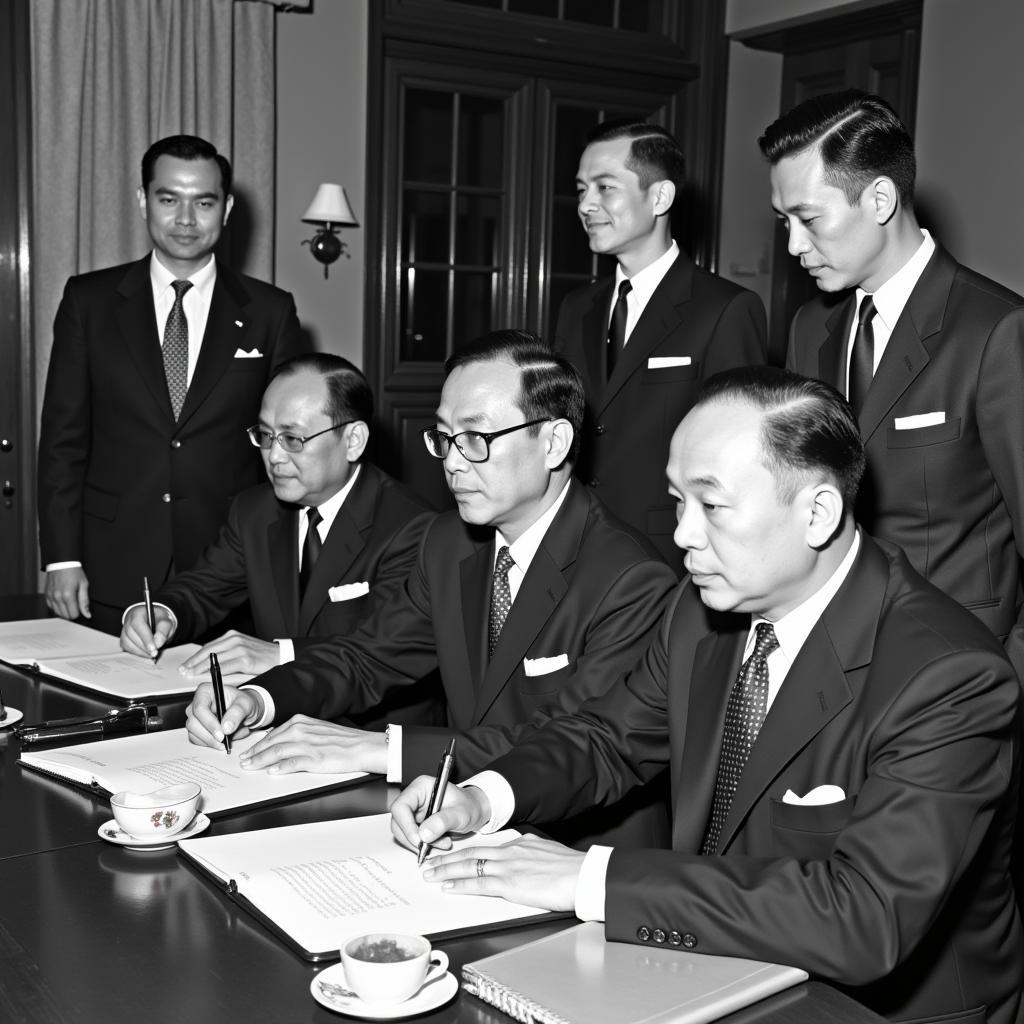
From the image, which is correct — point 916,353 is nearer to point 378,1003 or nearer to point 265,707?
point 265,707

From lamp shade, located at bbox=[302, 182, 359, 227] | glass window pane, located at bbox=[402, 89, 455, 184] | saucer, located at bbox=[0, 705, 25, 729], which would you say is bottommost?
saucer, located at bbox=[0, 705, 25, 729]

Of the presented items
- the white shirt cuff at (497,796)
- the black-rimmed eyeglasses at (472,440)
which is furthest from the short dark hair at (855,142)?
the white shirt cuff at (497,796)

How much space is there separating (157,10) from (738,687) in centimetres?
449

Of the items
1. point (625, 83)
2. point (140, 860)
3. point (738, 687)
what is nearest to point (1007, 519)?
point (738, 687)

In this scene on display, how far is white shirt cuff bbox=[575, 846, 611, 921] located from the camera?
146 centimetres

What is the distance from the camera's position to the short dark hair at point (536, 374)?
2.38 metres

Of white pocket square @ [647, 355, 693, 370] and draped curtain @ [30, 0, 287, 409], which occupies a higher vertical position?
draped curtain @ [30, 0, 287, 409]

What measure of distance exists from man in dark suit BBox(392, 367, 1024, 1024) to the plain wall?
4.17 m

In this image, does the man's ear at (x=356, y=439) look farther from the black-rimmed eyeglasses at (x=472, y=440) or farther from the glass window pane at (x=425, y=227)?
the glass window pane at (x=425, y=227)

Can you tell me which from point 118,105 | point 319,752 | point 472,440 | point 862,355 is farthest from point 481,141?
point 319,752

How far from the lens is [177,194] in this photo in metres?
3.58

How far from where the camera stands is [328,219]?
18.1ft

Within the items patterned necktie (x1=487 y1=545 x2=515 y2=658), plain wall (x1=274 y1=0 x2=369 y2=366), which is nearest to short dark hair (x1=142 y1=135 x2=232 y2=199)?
patterned necktie (x1=487 y1=545 x2=515 y2=658)

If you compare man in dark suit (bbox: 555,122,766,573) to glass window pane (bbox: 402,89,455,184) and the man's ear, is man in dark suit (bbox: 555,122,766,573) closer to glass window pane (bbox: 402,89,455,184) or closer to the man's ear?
→ the man's ear
